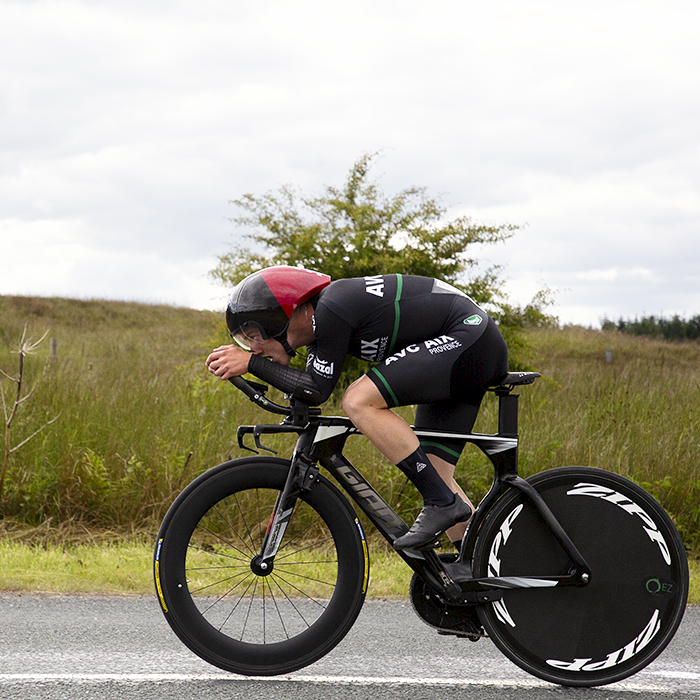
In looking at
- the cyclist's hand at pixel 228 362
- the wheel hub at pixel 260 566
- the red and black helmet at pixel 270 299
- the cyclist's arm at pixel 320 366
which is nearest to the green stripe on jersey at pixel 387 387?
the cyclist's arm at pixel 320 366

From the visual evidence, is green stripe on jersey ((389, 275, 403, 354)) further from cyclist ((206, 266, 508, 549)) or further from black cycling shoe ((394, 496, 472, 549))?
black cycling shoe ((394, 496, 472, 549))

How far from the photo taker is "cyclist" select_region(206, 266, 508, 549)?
3.32 m

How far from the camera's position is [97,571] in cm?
534

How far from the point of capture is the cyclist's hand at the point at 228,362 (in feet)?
10.7

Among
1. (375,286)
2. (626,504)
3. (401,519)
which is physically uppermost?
(375,286)

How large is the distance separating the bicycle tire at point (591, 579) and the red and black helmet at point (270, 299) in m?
1.28

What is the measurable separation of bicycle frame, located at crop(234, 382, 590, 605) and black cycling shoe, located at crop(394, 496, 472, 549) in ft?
0.33

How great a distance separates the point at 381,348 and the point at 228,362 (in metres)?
0.69

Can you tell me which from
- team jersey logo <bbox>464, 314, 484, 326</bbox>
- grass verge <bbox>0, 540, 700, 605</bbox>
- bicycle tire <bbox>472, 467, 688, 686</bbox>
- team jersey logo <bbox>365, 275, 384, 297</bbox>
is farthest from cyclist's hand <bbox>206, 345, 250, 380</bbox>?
grass verge <bbox>0, 540, 700, 605</bbox>

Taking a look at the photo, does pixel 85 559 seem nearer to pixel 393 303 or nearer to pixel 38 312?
pixel 393 303

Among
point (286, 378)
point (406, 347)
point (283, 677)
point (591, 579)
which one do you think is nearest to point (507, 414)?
point (406, 347)

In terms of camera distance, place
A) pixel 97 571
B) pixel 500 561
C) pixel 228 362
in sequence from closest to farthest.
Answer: pixel 228 362 < pixel 500 561 < pixel 97 571

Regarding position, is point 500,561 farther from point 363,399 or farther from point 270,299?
point 270,299

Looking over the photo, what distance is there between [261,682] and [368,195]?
8.83 metres
